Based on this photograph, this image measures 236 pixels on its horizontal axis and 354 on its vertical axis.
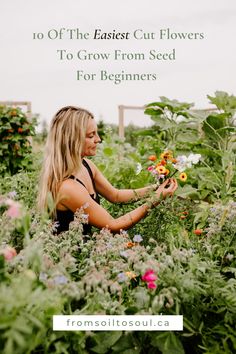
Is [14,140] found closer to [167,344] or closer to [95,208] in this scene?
[95,208]

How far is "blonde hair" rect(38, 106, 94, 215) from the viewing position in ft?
9.29

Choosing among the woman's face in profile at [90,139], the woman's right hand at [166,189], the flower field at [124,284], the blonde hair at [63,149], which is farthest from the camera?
the woman's face in profile at [90,139]

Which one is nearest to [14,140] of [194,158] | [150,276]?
[194,158]

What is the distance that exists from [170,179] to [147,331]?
3.61 ft

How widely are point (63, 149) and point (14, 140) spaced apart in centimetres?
321

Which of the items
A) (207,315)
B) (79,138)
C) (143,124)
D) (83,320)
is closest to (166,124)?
(79,138)

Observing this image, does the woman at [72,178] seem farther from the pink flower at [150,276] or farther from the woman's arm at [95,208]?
the pink flower at [150,276]

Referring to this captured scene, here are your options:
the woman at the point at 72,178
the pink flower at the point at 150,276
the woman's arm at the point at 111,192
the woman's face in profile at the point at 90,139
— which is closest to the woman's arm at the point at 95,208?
the woman at the point at 72,178

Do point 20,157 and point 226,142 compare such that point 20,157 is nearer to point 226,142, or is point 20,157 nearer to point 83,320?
point 226,142

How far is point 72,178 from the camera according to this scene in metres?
2.87

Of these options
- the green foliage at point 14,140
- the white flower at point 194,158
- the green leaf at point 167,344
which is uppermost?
the green foliage at point 14,140

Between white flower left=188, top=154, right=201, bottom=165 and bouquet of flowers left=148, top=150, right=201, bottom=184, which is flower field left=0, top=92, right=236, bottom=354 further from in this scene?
white flower left=188, top=154, right=201, bottom=165

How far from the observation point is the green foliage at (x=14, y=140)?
594cm

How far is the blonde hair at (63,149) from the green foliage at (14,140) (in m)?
2.94
